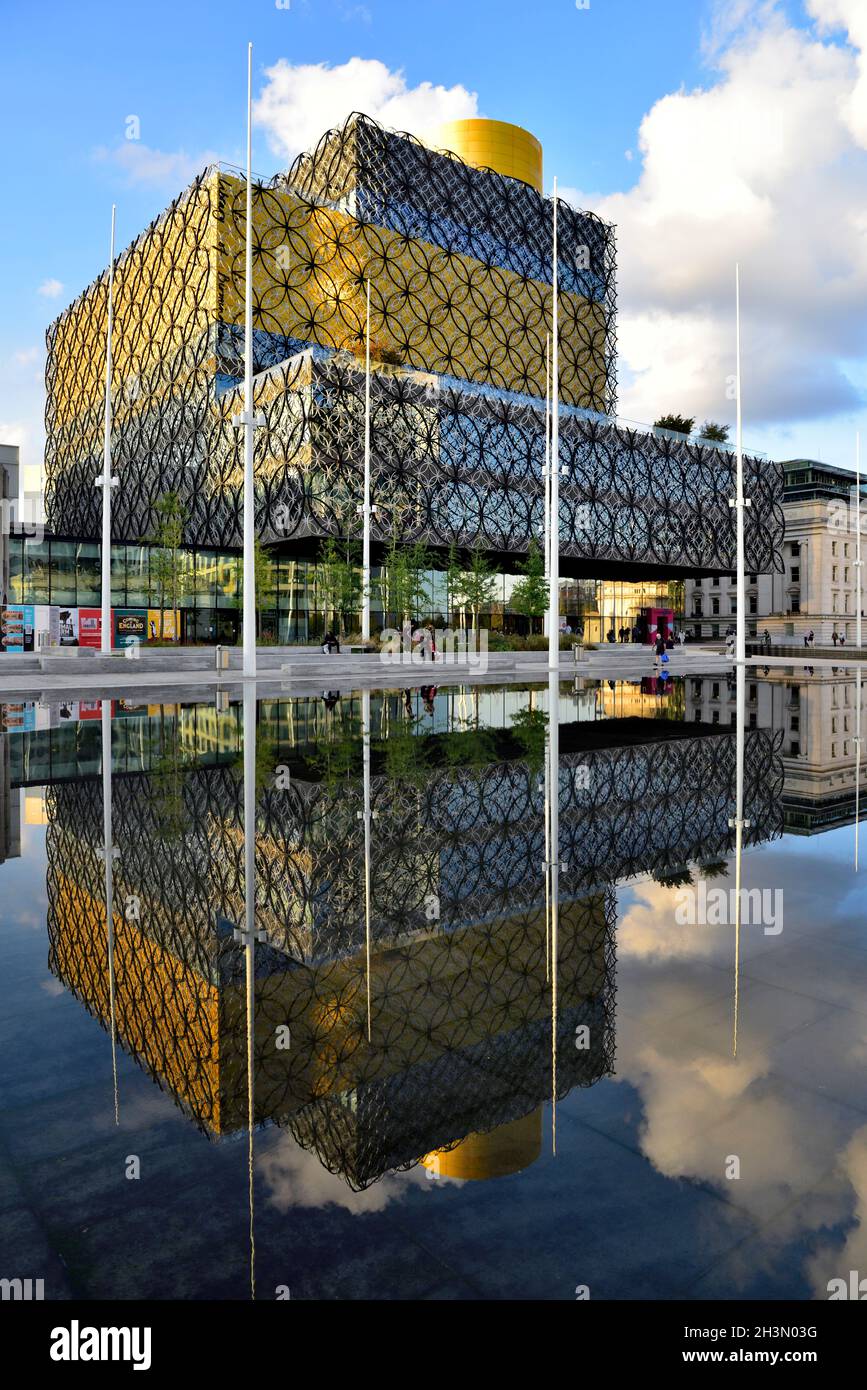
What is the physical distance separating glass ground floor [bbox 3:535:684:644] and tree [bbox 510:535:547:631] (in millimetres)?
2445

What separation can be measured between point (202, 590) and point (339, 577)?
14.0 metres

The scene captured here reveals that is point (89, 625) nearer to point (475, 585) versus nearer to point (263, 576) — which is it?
point (263, 576)

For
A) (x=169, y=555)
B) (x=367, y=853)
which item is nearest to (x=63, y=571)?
(x=169, y=555)

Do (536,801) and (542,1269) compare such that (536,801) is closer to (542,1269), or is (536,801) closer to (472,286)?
(542,1269)

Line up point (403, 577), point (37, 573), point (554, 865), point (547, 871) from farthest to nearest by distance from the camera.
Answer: point (37, 573)
point (403, 577)
point (554, 865)
point (547, 871)

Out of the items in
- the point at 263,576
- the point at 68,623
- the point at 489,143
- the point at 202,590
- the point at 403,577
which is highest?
the point at 489,143

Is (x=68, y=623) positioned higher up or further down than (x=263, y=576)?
further down

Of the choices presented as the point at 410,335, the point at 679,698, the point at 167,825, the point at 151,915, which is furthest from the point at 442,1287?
the point at 410,335

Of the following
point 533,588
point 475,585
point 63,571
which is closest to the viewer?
point 63,571

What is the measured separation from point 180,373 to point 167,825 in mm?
67002

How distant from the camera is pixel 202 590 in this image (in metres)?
64.1

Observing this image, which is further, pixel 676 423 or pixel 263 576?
pixel 676 423

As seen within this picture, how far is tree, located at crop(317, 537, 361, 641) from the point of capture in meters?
55.4

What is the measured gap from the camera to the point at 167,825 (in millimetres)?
9891
